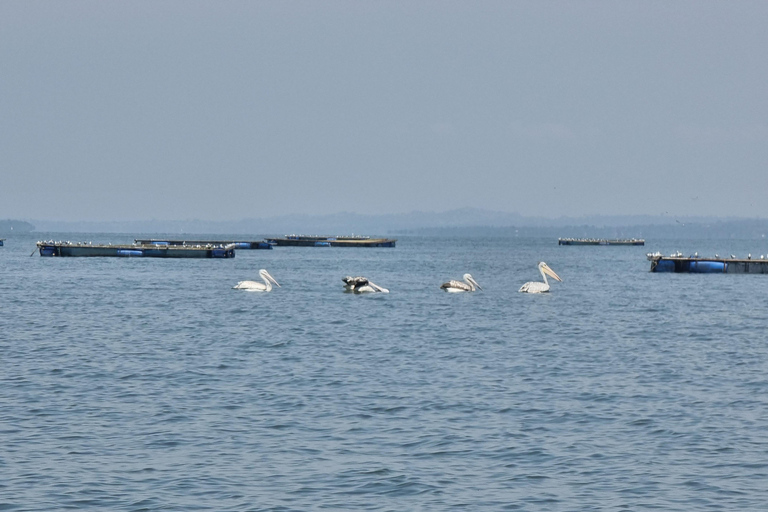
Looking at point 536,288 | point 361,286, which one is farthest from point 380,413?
point 536,288

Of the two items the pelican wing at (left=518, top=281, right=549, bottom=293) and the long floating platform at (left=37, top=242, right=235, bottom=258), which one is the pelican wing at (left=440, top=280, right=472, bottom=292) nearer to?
the pelican wing at (left=518, top=281, right=549, bottom=293)

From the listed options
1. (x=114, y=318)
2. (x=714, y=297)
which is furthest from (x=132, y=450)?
(x=714, y=297)

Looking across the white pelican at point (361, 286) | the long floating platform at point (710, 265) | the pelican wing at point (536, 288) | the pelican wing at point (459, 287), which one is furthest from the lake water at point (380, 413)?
the long floating platform at point (710, 265)

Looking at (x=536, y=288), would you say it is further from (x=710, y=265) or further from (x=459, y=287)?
(x=710, y=265)

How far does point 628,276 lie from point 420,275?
22.3 m

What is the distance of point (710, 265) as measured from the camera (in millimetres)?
104562

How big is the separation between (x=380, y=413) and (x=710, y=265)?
88.8 m

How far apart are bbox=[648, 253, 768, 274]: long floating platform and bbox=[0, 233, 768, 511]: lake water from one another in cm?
5612

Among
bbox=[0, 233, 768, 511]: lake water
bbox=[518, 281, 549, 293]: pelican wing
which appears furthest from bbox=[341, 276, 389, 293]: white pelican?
bbox=[0, 233, 768, 511]: lake water

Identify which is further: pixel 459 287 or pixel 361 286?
pixel 459 287

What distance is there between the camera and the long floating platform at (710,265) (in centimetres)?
10262

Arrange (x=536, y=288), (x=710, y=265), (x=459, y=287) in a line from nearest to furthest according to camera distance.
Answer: (x=536, y=288)
(x=459, y=287)
(x=710, y=265)

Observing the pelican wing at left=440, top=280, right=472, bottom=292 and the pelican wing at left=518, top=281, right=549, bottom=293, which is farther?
the pelican wing at left=440, top=280, right=472, bottom=292

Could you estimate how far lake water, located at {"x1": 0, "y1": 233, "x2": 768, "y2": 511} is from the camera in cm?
1661
